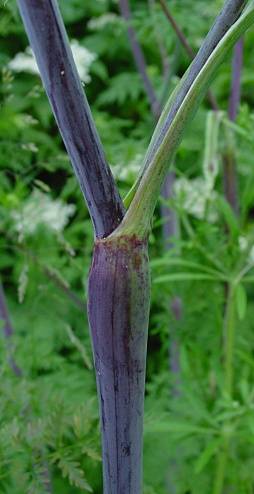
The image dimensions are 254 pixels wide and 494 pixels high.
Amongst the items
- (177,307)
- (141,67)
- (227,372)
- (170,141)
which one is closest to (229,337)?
(227,372)

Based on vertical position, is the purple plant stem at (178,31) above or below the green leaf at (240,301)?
above

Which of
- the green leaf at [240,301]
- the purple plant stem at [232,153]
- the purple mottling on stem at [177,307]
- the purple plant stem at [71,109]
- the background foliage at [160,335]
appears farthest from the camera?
the purple mottling on stem at [177,307]

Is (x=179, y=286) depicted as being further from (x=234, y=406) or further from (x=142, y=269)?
(x=142, y=269)

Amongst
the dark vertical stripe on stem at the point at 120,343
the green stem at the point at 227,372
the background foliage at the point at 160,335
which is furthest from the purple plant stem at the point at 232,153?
the dark vertical stripe on stem at the point at 120,343

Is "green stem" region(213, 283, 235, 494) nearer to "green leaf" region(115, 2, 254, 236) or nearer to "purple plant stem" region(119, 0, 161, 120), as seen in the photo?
"purple plant stem" region(119, 0, 161, 120)

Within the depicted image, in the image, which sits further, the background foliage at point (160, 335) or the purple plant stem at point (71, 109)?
the background foliage at point (160, 335)

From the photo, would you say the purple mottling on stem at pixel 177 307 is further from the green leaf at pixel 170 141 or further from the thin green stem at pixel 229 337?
the green leaf at pixel 170 141

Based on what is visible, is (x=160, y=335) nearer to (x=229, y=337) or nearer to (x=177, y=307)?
(x=177, y=307)

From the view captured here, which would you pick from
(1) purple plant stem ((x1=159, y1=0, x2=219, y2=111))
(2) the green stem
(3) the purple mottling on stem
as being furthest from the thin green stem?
(1) purple plant stem ((x1=159, y1=0, x2=219, y2=111))
